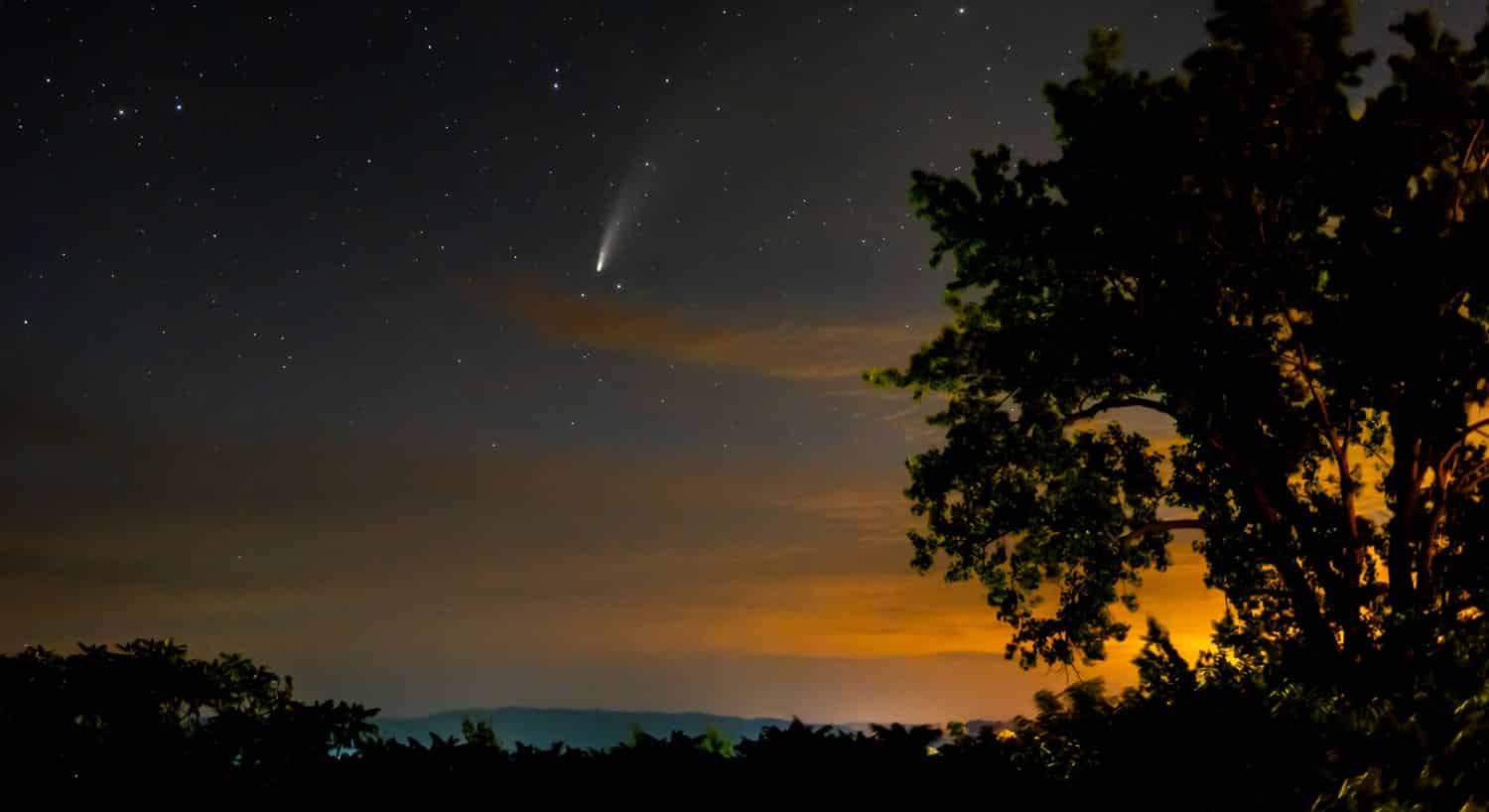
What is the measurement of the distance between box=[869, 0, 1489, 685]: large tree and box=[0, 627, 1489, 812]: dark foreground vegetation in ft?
22.4

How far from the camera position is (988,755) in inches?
285

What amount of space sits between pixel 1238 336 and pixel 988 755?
12.0 meters

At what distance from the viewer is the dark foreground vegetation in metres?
6.67

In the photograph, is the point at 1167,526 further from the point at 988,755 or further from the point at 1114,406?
the point at 988,755

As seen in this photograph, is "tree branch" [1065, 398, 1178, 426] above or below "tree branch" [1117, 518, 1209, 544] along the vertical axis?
above

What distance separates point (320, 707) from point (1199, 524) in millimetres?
17329

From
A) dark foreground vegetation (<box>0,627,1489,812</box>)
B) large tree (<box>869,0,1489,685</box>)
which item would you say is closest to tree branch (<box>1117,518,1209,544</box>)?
large tree (<box>869,0,1489,685</box>)

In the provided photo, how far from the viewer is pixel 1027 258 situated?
19.1 metres

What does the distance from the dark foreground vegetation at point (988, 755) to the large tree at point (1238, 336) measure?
6825mm

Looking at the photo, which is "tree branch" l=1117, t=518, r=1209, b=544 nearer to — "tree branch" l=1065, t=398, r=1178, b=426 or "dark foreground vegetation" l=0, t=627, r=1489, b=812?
"tree branch" l=1065, t=398, r=1178, b=426

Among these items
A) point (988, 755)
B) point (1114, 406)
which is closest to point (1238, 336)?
point (1114, 406)

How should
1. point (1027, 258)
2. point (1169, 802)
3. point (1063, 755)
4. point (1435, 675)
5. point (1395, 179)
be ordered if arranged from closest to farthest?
point (1169, 802)
point (1063, 755)
point (1435, 675)
point (1395, 179)
point (1027, 258)

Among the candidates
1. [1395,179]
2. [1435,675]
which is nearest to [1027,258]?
[1395,179]

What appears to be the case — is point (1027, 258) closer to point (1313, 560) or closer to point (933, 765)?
point (1313, 560)
